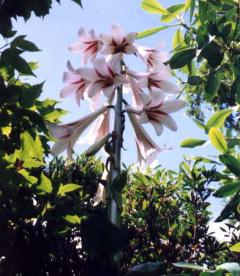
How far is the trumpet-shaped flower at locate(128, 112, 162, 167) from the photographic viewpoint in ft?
3.88

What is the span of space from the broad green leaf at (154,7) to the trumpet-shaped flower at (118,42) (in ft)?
3.24

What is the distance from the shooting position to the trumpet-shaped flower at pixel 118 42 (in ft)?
3.95

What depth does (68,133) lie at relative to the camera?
122 cm

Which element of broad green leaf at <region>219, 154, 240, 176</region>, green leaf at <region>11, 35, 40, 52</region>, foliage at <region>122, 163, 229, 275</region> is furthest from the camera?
foliage at <region>122, 163, 229, 275</region>

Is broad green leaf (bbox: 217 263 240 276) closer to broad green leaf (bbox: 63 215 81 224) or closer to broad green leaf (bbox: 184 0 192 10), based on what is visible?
broad green leaf (bbox: 63 215 81 224)

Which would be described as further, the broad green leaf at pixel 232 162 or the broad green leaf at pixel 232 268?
the broad green leaf at pixel 232 162

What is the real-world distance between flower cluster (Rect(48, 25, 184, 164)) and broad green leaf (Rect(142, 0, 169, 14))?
957 mm

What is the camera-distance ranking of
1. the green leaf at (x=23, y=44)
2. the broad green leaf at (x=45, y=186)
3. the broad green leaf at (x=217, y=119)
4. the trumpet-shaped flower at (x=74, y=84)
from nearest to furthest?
the trumpet-shaped flower at (x=74, y=84) → the broad green leaf at (x=217, y=119) → the broad green leaf at (x=45, y=186) → the green leaf at (x=23, y=44)

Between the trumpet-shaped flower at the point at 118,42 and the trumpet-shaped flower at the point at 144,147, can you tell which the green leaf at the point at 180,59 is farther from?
the trumpet-shaped flower at the point at 144,147

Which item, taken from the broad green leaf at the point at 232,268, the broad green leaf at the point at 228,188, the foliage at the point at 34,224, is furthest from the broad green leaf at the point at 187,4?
the broad green leaf at the point at 232,268

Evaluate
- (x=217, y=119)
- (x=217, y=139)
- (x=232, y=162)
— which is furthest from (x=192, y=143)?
(x=232, y=162)

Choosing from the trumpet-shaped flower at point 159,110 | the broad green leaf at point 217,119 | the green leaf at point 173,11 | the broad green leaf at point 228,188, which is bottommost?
the broad green leaf at point 228,188

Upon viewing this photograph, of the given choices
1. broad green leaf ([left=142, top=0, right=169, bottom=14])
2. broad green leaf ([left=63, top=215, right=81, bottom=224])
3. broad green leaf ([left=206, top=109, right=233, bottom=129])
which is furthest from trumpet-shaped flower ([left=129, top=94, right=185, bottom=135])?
broad green leaf ([left=142, top=0, right=169, bottom=14])

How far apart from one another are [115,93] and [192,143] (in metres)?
0.96
